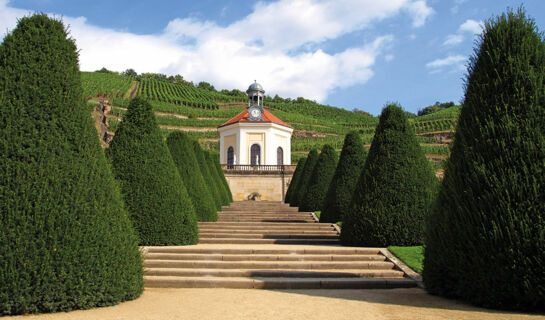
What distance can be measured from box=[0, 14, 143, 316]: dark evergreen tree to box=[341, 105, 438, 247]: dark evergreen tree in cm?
646

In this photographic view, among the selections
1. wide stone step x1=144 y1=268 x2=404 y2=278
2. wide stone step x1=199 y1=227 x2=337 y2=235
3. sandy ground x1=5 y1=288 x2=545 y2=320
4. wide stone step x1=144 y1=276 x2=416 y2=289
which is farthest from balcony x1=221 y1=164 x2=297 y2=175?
sandy ground x1=5 y1=288 x2=545 y2=320

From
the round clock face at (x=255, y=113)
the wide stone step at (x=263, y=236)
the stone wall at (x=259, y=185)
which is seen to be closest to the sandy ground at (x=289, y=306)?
the wide stone step at (x=263, y=236)

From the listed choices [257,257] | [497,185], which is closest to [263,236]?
[257,257]

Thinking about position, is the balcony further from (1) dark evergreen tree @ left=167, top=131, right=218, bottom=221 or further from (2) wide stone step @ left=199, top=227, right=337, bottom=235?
(2) wide stone step @ left=199, top=227, right=337, bottom=235

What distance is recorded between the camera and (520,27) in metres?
6.63

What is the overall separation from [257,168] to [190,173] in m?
23.4

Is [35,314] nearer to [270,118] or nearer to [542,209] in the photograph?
[542,209]

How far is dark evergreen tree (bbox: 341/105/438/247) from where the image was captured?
11.2 metres

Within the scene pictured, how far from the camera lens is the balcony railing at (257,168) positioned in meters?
38.1

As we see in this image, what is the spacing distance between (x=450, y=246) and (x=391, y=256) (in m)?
3.85

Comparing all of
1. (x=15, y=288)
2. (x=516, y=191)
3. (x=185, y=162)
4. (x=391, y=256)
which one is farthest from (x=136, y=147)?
(x=516, y=191)

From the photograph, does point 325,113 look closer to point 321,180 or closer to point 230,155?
point 230,155

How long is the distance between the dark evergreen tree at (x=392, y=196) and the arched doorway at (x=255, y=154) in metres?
29.7

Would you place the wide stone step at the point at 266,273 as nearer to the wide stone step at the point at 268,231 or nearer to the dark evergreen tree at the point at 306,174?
Result: the wide stone step at the point at 268,231
